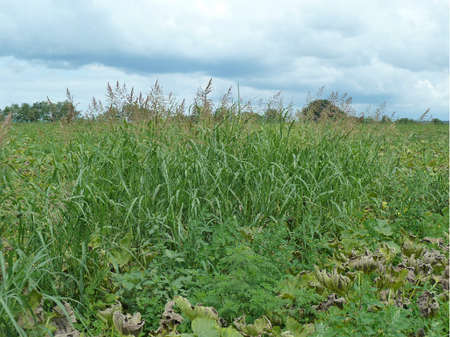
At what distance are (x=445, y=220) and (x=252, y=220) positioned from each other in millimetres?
2273

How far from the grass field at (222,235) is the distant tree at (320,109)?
0.25 meters

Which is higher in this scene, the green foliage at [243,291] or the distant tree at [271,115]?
the distant tree at [271,115]

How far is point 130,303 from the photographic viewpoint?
2.69m

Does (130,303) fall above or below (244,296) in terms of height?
below

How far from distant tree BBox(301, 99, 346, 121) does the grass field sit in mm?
246

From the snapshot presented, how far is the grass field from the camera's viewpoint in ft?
7.69

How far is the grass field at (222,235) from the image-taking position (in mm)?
2344

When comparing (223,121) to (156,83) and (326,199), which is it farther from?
(326,199)

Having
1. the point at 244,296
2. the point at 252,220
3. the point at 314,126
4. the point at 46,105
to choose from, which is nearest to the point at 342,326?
the point at 244,296

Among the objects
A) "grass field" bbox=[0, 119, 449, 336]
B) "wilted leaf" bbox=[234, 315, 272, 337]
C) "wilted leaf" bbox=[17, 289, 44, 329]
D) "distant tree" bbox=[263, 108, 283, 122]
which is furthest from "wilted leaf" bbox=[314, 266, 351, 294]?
"distant tree" bbox=[263, 108, 283, 122]

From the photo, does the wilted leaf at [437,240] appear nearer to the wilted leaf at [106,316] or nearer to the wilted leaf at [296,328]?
the wilted leaf at [296,328]

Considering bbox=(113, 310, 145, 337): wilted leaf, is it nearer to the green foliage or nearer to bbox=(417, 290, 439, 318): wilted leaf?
the green foliage

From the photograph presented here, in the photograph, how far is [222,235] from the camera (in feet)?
9.55

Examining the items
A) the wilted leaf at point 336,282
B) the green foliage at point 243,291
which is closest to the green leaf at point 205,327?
the green foliage at point 243,291
